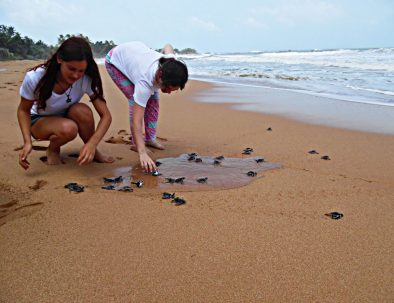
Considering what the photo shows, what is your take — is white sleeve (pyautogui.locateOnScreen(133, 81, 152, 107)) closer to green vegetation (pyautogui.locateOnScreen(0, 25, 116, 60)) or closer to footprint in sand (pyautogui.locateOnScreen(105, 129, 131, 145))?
footprint in sand (pyautogui.locateOnScreen(105, 129, 131, 145))

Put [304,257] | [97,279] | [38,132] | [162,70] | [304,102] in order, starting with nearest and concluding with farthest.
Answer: [97,279], [304,257], [162,70], [38,132], [304,102]

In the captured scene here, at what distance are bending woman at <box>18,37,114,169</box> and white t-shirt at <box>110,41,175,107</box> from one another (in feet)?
1.21

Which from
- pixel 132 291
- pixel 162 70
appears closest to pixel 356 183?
pixel 162 70

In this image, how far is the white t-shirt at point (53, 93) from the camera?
3.00 meters

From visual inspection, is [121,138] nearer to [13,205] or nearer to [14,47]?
[13,205]

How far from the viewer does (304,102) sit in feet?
24.6

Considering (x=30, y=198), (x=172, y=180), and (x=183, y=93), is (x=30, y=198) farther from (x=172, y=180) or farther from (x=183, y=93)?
(x=183, y=93)

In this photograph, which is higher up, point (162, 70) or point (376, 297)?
point (162, 70)

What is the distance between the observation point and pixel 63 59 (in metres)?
2.87

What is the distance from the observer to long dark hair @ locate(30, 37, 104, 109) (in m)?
2.84

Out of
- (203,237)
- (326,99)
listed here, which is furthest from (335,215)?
(326,99)

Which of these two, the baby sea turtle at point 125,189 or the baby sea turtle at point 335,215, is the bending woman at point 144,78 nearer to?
the baby sea turtle at point 125,189

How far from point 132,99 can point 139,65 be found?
53 centimetres

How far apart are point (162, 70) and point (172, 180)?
0.95m
